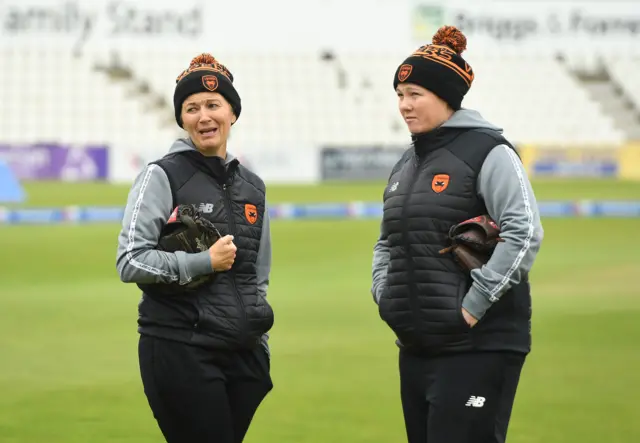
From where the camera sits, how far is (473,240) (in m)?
4.14

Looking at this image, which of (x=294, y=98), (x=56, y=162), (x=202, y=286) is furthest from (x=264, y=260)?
(x=294, y=98)

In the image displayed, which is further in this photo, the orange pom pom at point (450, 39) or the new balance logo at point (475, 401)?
the orange pom pom at point (450, 39)

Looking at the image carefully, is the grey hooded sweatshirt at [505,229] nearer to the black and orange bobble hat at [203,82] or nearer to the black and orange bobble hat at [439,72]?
the black and orange bobble hat at [439,72]

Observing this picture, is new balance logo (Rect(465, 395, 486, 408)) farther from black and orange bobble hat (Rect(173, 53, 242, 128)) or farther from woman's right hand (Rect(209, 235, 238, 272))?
black and orange bobble hat (Rect(173, 53, 242, 128))

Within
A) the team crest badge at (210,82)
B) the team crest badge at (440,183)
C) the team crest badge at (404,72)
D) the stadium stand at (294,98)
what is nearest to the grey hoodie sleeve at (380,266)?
the team crest badge at (440,183)

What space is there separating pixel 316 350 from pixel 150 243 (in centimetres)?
601

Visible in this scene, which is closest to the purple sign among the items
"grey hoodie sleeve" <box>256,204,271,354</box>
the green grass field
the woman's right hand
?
the green grass field

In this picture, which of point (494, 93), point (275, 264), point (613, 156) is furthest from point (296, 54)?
point (275, 264)

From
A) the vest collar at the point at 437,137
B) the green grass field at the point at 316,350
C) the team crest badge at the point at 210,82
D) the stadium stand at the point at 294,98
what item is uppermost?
the stadium stand at the point at 294,98

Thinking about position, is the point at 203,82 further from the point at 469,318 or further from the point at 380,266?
the point at 469,318

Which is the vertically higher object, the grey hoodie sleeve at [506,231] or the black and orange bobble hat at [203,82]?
the black and orange bobble hat at [203,82]

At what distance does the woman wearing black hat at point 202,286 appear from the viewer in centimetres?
427

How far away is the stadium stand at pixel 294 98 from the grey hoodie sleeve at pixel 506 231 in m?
37.4

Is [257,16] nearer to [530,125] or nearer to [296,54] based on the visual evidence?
[296,54]
